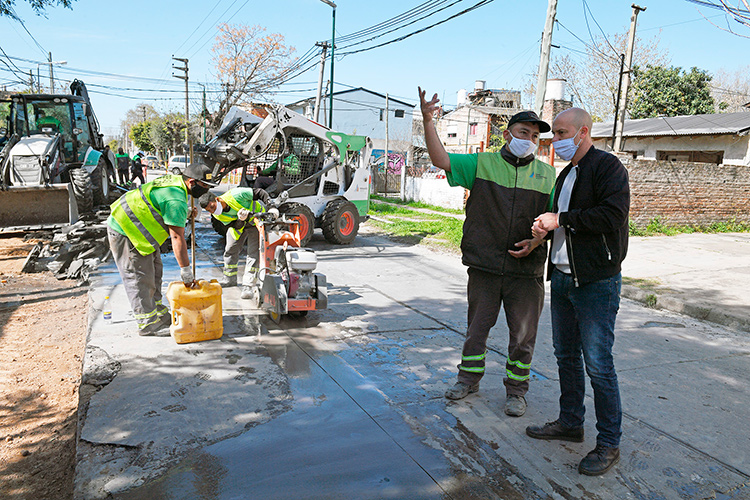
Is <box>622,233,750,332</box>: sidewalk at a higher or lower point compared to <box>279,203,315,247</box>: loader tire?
lower

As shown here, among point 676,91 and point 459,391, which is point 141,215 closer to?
point 459,391

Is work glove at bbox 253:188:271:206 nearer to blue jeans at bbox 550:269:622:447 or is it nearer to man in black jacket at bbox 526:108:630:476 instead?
man in black jacket at bbox 526:108:630:476

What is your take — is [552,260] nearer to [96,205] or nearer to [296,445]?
[296,445]

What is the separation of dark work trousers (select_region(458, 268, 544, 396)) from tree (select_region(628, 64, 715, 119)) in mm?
25588

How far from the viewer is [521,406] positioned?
3.52 metres

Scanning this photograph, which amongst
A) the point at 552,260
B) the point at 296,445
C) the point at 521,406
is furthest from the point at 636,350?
the point at 296,445

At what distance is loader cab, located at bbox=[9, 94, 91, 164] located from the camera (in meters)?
11.9

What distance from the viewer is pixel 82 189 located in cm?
1076

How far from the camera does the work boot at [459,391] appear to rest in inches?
146

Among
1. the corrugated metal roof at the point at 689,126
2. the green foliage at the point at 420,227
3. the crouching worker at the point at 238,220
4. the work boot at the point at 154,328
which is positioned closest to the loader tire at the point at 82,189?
the crouching worker at the point at 238,220

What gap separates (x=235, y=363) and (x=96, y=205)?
961 centimetres

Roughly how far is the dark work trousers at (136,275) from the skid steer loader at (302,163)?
4.68m

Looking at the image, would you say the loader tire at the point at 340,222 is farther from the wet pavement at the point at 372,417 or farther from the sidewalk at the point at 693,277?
the sidewalk at the point at 693,277

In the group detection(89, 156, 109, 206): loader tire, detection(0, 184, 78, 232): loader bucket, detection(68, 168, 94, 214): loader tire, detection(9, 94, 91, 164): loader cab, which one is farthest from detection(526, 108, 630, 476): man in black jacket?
detection(9, 94, 91, 164): loader cab
